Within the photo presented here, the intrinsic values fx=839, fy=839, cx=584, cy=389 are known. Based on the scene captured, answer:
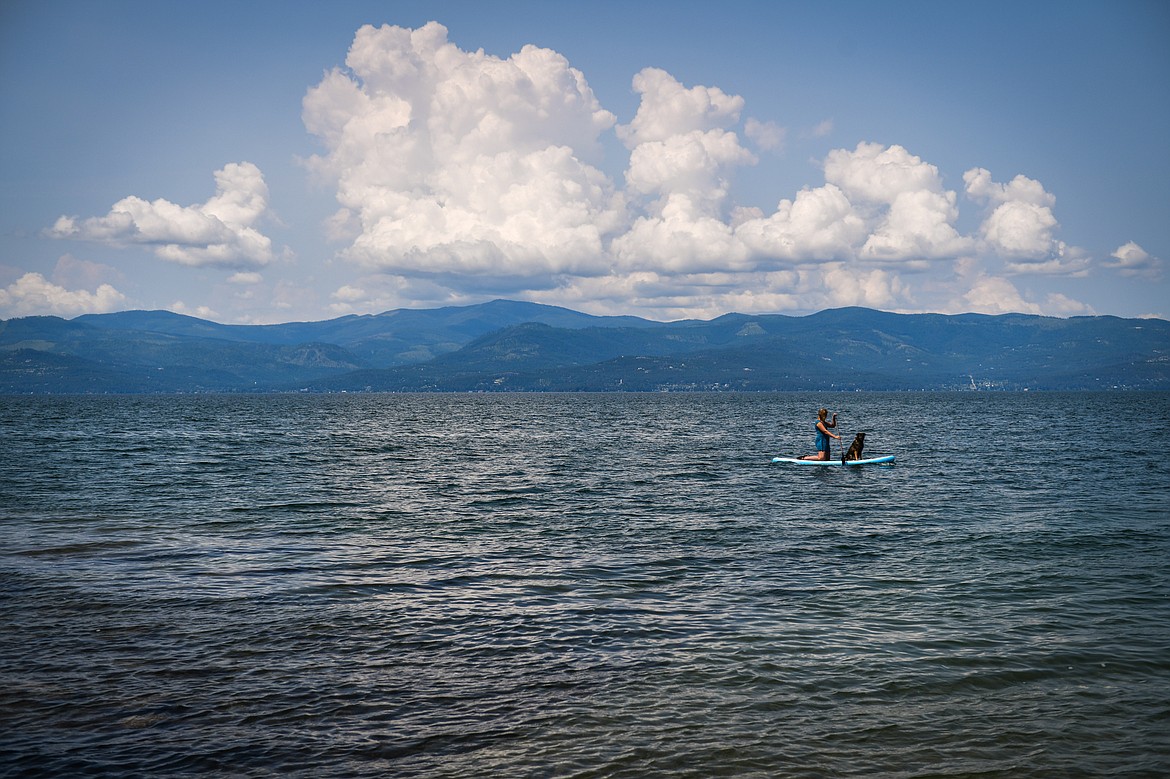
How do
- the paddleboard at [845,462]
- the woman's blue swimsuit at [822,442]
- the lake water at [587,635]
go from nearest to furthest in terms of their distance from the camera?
the lake water at [587,635]
the paddleboard at [845,462]
the woman's blue swimsuit at [822,442]

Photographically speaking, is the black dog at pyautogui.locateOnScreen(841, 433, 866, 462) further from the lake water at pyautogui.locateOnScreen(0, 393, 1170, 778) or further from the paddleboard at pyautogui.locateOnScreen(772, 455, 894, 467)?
the lake water at pyautogui.locateOnScreen(0, 393, 1170, 778)

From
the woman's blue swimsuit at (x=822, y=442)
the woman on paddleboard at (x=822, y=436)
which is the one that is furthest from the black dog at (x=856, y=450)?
the woman's blue swimsuit at (x=822, y=442)

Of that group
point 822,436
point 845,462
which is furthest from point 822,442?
point 845,462

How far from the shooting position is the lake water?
42.2 feet

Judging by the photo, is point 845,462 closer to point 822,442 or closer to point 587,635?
point 822,442

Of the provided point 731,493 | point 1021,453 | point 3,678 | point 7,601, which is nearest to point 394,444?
point 731,493

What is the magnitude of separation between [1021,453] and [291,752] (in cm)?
7293

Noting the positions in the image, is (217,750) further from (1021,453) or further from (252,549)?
(1021,453)

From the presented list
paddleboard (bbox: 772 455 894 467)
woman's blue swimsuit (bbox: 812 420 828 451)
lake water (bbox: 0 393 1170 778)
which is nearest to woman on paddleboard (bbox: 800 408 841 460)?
woman's blue swimsuit (bbox: 812 420 828 451)

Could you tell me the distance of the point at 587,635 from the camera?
18.8 metres

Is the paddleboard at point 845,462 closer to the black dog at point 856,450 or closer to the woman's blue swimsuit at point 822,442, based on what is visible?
the black dog at point 856,450

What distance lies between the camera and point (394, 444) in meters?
92.4

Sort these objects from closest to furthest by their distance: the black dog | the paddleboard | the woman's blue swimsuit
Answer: the paddleboard
the black dog
the woman's blue swimsuit

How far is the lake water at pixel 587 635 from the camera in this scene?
12.9 metres
